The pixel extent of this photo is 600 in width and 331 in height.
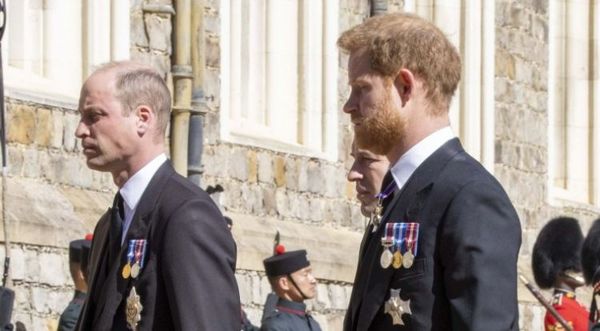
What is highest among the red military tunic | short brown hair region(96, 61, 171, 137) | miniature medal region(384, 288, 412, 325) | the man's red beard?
short brown hair region(96, 61, 171, 137)

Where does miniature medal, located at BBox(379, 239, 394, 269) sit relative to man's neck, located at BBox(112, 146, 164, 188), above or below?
below

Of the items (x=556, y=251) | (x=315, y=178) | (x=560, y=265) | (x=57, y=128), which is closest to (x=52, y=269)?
(x=57, y=128)

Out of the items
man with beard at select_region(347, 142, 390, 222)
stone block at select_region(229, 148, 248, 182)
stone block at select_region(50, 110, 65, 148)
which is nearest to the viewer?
man with beard at select_region(347, 142, 390, 222)

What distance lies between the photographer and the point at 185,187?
5918 millimetres

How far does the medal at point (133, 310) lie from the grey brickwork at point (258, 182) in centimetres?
507

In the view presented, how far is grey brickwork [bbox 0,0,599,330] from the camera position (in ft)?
37.1

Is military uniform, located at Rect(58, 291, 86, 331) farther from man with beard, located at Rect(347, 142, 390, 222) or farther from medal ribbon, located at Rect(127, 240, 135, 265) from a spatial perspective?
medal ribbon, located at Rect(127, 240, 135, 265)

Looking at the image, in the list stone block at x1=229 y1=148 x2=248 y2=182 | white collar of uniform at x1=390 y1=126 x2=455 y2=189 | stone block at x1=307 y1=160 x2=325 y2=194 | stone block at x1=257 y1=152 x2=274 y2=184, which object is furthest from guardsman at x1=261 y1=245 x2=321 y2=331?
white collar of uniform at x1=390 y1=126 x2=455 y2=189

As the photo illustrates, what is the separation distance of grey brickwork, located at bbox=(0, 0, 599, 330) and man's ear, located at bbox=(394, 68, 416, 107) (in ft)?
19.3

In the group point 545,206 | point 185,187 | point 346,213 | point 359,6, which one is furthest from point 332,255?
point 185,187

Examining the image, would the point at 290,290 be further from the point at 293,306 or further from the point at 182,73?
the point at 182,73

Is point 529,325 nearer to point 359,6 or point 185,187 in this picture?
point 359,6

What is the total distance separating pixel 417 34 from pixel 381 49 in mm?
108

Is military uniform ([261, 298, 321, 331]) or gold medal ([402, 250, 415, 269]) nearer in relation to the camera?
gold medal ([402, 250, 415, 269])
